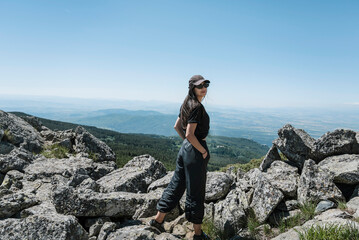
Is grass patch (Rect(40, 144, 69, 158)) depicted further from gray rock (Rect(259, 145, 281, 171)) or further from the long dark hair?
gray rock (Rect(259, 145, 281, 171))

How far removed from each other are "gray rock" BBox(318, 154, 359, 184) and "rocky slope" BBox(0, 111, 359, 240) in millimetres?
28

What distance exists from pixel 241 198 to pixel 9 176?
955 cm

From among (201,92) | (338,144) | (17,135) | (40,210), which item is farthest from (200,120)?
(17,135)

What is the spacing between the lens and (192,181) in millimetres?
5727

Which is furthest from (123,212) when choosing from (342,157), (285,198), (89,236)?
(342,157)

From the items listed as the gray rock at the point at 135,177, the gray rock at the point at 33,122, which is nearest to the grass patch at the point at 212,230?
the gray rock at the point at 135,177

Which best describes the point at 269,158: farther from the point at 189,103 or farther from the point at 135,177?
the point at 135,177

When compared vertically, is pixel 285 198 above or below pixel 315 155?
below

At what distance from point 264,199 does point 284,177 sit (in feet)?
5.11

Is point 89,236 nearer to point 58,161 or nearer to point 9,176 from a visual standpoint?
point 9,176

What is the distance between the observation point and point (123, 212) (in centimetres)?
661

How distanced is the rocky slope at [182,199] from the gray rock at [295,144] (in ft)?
0.11

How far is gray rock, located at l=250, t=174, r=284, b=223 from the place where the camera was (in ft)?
21.5

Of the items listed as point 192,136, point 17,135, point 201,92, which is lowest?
point 17,135
